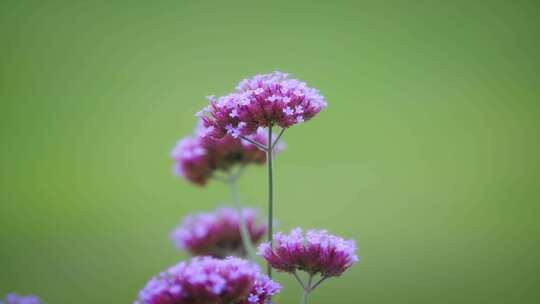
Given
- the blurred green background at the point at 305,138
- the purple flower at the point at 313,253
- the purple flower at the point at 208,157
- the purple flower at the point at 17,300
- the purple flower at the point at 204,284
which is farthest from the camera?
the blurred green background at the point at 305,138

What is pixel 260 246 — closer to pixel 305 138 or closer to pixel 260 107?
pixel 260 107

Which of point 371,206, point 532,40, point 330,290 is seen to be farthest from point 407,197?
point 532,40

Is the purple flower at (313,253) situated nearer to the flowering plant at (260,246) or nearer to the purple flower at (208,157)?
the flowering plant at (260,246)

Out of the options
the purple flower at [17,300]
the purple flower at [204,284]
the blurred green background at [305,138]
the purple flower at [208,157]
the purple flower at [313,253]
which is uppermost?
the blurred green background at [305,138]

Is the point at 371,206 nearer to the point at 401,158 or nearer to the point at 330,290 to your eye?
the point at 401,158

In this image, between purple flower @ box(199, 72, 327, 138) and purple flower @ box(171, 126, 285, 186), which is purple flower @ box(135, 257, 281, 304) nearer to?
purple flower @ box(199, 72, 327, 138)

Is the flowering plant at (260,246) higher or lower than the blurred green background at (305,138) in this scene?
lower

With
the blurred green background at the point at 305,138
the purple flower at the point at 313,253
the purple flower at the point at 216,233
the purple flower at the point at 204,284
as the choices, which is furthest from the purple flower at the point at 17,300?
the blurred green background at the point at 305,138
